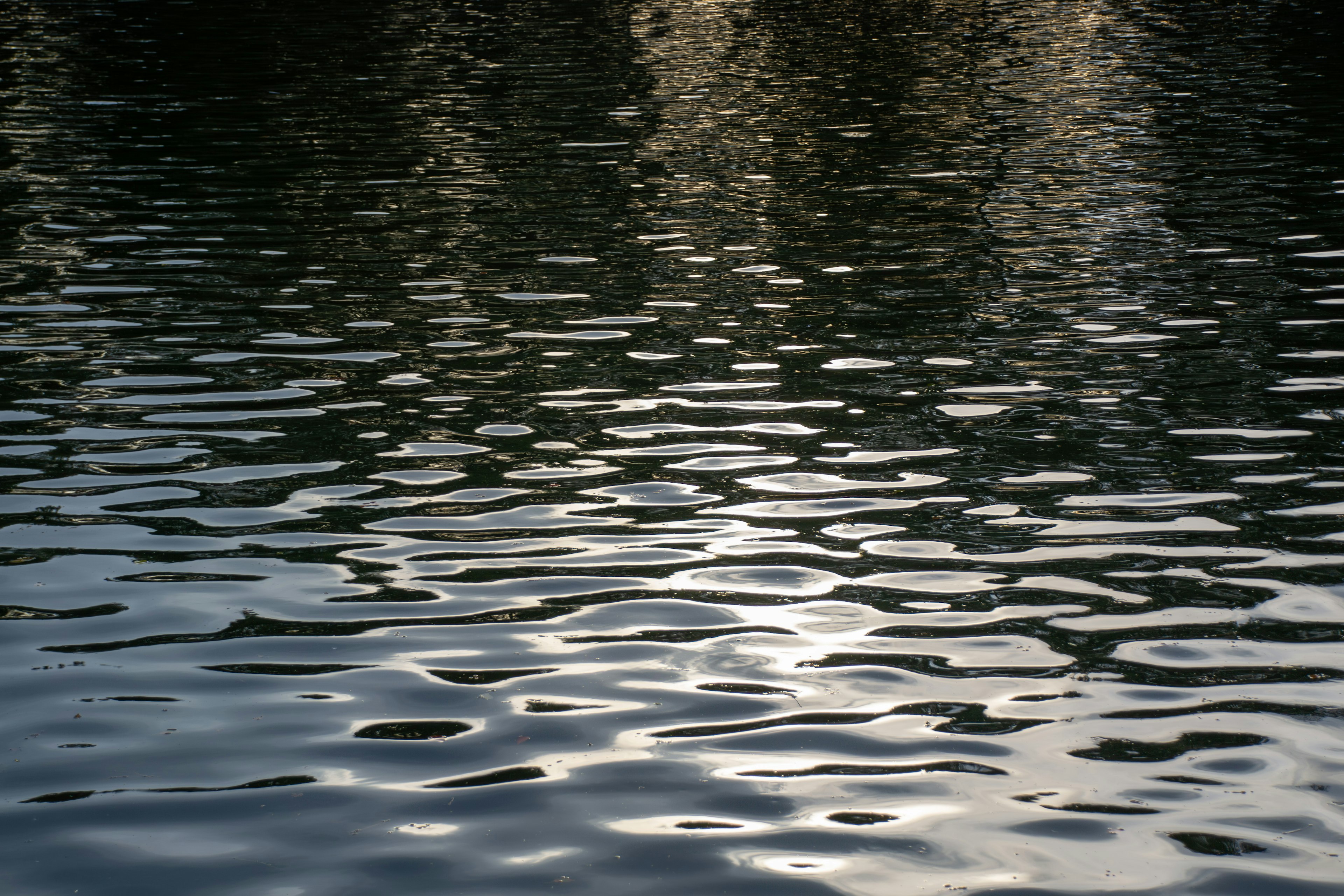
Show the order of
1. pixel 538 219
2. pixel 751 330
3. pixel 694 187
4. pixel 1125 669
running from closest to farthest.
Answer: pixel 1125 669 → pixel 751 330 → pixel 538 219 → pixel 694 187

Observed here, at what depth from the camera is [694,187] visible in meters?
20.0

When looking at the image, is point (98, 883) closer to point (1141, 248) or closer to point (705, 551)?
point (705, 551)

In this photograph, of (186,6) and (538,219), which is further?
(186,6)

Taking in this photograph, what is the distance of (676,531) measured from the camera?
850 cm

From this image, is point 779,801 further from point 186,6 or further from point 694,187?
point 186,6

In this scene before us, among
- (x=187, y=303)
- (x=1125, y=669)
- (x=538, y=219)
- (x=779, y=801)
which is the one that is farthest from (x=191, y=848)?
(x=538, y=219)

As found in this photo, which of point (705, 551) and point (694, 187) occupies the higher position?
point (694, 187)

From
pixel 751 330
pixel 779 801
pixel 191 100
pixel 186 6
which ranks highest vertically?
pixel 186 6

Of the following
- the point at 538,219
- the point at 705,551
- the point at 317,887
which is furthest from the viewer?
the point at 538,219

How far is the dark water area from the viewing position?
18.3ft

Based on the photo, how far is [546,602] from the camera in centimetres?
764

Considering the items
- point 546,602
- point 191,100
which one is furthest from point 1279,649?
point 191,100

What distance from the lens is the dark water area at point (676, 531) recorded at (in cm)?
558

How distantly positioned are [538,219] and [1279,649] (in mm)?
12859
